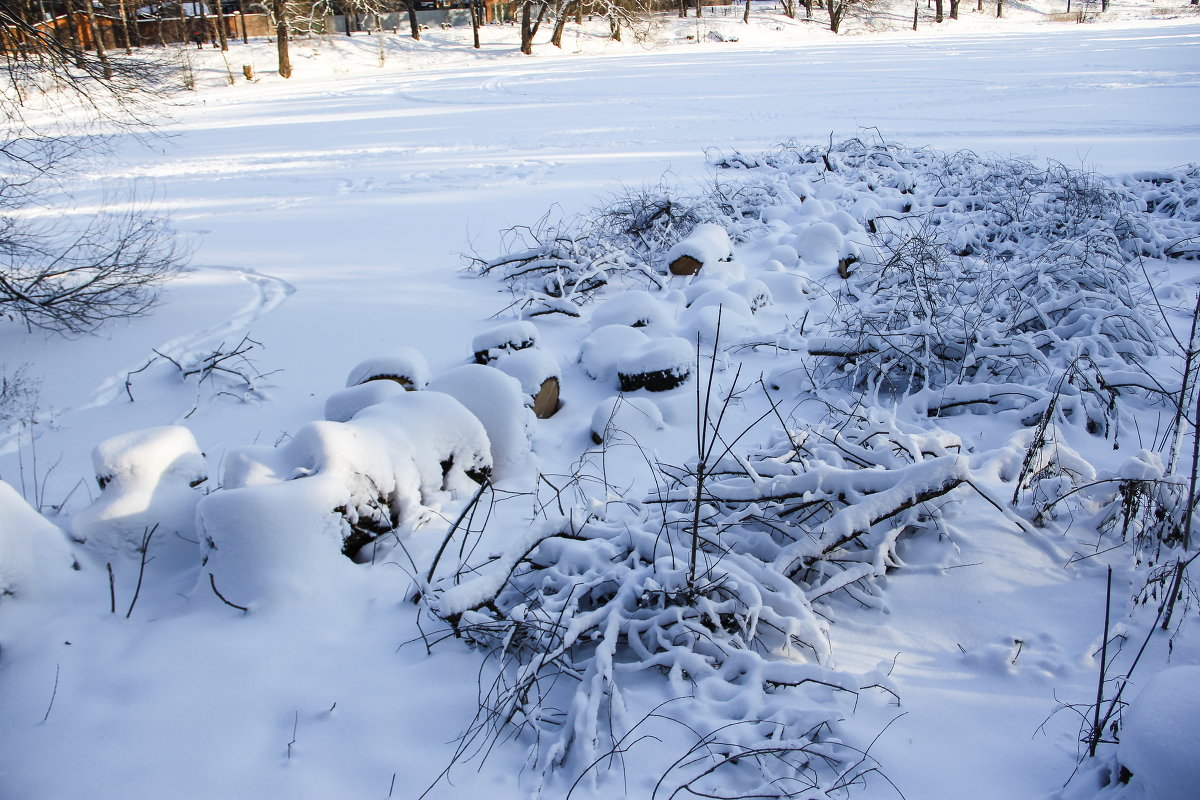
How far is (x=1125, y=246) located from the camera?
22.5 feet

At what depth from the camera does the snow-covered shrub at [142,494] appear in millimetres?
2861

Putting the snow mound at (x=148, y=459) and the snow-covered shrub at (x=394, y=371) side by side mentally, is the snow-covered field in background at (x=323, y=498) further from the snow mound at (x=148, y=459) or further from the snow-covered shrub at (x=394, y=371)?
the snow-covered shrub at (x=394, y=371)

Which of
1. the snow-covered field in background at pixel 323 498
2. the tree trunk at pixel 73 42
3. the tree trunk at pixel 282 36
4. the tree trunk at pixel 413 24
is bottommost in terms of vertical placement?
the snow-covered field in background at pixel 323 498

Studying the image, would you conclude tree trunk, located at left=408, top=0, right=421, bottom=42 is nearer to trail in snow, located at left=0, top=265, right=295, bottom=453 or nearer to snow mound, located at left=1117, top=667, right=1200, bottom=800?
trail in snow, located at left=0, top=265, right=295, bottom=453

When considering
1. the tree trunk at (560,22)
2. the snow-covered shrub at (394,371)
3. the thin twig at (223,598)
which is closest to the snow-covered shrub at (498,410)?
the snow-covered shrub at (394,371)

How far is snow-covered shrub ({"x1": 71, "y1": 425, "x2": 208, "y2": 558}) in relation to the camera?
113 inches

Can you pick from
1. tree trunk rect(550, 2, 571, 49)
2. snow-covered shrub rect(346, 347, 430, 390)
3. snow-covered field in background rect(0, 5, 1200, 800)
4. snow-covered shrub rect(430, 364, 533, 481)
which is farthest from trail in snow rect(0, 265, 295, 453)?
tree trunk rect(550, 2, 571, 49)

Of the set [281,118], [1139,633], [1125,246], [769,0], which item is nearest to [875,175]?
[1125,246]

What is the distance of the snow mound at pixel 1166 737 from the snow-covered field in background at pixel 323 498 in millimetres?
34

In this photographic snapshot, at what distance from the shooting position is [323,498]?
8.93 feet

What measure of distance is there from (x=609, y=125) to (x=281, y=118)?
817 cm

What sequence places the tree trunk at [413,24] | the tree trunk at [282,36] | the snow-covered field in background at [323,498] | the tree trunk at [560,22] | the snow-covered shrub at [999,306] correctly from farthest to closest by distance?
the tree trunk at [413,24], the tree trunk at [560,22], the tree trunk at [282,36], the snow-covered shrub at [999,306], the snow-covered field in background at [323,498]

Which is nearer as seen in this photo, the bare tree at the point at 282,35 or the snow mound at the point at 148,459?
the snow mound at the point at 148,459

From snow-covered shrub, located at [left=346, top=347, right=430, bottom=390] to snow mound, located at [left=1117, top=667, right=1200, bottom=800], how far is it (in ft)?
11.7
